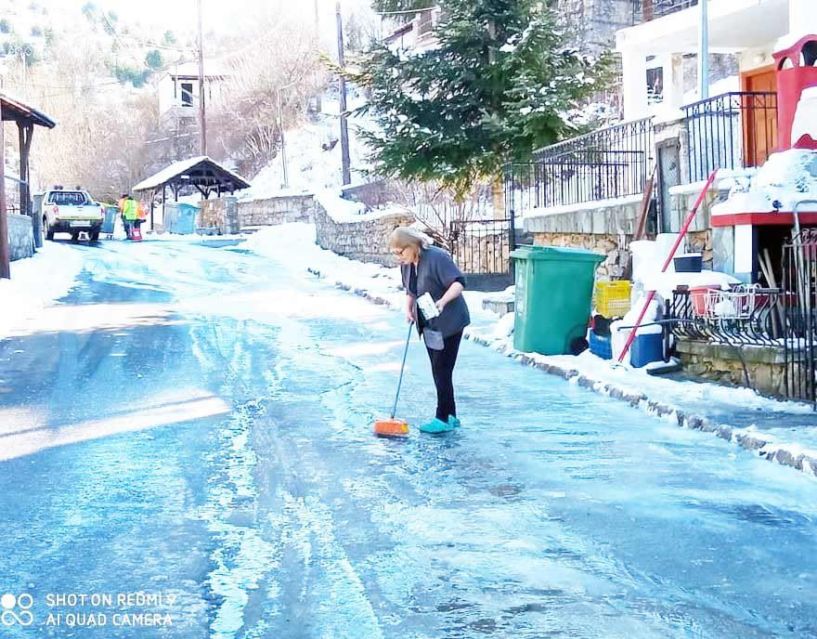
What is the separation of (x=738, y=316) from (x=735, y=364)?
443 millimetres

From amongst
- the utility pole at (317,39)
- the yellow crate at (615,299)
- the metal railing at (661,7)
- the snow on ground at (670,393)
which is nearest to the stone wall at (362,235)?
the snow on ground at (670,393)

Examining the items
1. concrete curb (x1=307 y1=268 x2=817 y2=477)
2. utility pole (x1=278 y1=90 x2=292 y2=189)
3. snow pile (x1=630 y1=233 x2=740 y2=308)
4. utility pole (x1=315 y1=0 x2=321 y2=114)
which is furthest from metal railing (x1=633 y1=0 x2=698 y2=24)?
utility pole (x1=315 y1=0 x2=321 y2=114)

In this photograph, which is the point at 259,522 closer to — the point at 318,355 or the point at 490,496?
the point at 490,496

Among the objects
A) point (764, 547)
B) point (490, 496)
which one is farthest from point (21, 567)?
point (764, 547)

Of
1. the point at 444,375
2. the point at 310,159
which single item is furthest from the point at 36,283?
the point at 310,159

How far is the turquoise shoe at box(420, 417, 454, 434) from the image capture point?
915cm

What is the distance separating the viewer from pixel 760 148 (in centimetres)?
1945

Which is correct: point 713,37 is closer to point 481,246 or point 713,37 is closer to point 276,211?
point 481,246

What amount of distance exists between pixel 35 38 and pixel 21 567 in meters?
153

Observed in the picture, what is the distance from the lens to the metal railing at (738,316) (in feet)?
34.0

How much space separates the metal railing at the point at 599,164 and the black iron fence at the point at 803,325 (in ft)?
21.2

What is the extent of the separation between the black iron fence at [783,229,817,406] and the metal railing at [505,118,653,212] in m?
6.47

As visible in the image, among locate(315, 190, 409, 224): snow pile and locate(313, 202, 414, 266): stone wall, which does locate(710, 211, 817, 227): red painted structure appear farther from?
locate(315, 190, 409, 224): snow pile

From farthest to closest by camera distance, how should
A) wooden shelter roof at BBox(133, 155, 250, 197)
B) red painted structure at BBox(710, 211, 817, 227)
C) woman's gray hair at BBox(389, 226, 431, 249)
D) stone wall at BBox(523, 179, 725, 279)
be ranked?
wooden shelter roof at BBox(133, 155, 250, 197), stone wall at BBox(523, 179, 725, 279), red painted structure at BBox(710, 211, 817, 227), woman's gray hair at BBox(389, 226, 431, 249)
